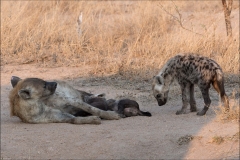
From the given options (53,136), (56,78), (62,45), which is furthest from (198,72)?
(62,45)

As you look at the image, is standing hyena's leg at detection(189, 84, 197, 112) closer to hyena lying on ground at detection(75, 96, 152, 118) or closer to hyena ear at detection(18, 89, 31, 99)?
hyena lying on ground at detection(75, 96, 152, 118)

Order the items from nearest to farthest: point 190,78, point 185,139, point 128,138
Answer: point 185,139 < point 128,138 < point 190,78

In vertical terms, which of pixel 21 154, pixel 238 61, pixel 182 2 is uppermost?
pixel 182 2

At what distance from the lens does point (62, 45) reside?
10852 mm

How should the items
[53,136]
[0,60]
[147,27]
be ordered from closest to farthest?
[53,136] < [0,60] < [147,27]

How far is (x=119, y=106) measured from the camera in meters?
7.35

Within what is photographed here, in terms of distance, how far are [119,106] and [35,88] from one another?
3.49 feet

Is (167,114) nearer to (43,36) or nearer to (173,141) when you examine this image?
(173,141)

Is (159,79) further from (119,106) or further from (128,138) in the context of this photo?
(128,138)

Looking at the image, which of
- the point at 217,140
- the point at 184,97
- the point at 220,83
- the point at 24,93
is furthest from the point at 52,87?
the point at 217,140

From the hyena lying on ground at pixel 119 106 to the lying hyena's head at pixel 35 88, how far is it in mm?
472

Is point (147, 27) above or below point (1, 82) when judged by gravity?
above

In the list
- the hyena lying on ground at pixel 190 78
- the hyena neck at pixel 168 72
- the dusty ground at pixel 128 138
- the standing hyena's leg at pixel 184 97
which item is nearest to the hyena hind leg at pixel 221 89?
the hyena lying on ground at pixel 190 78

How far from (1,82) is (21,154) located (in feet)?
12.4
